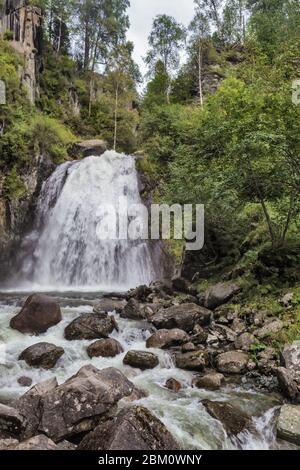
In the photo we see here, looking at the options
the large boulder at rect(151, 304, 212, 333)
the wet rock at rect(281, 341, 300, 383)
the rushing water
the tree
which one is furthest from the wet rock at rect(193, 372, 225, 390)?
the tree

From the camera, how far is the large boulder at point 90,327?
8.81m

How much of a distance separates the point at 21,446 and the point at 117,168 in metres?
17.6

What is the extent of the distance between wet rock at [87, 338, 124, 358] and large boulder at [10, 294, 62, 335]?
1.61 meters

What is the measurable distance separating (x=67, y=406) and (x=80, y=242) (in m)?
12.1

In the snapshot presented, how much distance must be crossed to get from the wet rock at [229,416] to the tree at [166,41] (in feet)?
113

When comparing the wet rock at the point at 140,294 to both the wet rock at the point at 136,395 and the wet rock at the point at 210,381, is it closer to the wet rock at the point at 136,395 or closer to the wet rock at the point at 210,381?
the wet rock at the point at 210,381

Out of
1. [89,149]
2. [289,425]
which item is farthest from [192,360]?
[89,149]

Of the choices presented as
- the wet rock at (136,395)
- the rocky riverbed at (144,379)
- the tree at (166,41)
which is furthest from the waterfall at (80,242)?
the tree at (166,41)

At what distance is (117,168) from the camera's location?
20766 millimetres

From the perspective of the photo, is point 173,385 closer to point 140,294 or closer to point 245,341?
point 245,341

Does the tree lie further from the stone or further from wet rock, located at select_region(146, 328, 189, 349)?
wet rock, located at select_region(146, 328, 189, 349)

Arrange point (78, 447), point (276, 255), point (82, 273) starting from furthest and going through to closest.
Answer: point (82, 273), point (276, 255), point (78, 447)
